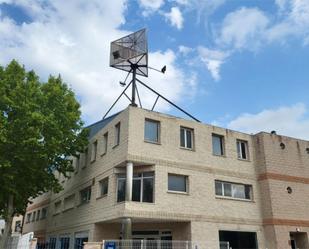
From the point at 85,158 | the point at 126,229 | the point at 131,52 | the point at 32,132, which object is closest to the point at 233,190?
the point at 126,229

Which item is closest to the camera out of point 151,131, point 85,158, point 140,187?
point 140,187

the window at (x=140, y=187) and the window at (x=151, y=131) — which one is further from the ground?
the window at (x=151, y=131)

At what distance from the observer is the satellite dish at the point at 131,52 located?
23.8 metres

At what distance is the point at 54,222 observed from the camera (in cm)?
3025

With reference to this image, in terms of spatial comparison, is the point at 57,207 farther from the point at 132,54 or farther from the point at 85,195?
the point at 132,54

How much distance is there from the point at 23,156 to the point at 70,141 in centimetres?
379

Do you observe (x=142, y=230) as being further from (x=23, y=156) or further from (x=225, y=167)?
(x=23, y=156)

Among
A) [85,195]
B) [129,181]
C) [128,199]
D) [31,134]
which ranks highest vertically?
[31,134]

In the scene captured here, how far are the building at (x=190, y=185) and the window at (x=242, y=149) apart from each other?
7cm

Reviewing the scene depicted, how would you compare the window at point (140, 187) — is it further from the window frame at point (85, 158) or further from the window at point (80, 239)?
the window frame at point (85, 158)

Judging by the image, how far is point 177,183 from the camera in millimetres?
20344

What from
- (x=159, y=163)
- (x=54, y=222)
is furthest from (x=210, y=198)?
(x=54, y=222)

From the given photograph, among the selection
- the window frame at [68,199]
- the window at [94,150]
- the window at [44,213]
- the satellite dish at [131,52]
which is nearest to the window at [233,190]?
the window at [94,150]

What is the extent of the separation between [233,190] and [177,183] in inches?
163
